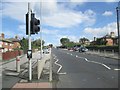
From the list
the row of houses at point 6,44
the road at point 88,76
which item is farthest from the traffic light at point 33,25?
the row of houses at point 6,44

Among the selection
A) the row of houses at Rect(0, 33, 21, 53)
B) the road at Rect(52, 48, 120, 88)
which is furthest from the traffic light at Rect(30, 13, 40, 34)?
the row of houses at Rect(0, 33, 21, 53)

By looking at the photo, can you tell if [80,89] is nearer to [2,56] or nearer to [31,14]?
[31,14]

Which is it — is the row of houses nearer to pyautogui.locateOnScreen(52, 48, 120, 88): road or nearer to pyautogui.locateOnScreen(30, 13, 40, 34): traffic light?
pyautogui.locateOnScreen(52, 48, 120, 88): road

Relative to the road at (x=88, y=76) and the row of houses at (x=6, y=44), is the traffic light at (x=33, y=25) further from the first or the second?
the row of houses at (x=6, y=44)

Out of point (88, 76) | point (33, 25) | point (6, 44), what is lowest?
point (88, 76)

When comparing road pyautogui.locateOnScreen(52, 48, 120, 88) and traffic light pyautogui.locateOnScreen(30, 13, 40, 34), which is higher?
traffic light pyautogui.locateOnScreen(30, 13, 40, 34)

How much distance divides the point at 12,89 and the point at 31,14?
476 cm

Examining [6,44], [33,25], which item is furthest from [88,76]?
[6,44]

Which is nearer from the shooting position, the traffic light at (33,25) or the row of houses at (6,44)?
the traffic light at (33,25)

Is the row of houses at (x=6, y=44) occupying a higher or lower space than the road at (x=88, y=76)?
higher

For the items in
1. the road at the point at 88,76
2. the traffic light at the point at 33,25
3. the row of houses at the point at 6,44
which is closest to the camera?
the road at the point at 88,76

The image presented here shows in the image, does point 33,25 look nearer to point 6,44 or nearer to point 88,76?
point 88,76

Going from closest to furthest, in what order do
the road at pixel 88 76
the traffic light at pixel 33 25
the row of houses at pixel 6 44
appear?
1. the road at pixel 88 76
2. the traffic light at pixel 33 25
3. the row of houses at pixel 6 44

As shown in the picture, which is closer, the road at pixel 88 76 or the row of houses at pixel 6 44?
the road at pixel 88 76
